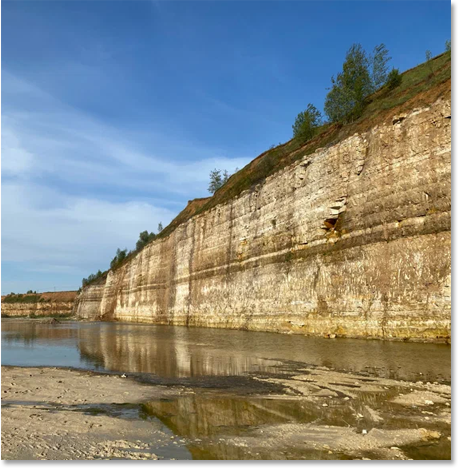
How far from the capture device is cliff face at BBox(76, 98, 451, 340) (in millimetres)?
19938

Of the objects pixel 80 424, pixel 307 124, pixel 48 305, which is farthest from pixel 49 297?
pixel 80 424

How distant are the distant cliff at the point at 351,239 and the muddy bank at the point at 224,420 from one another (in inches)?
445

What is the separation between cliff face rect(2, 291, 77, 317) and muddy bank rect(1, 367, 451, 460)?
12454cm

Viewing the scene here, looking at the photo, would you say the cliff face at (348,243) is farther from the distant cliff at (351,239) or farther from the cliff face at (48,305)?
the cliff face at (48,305)

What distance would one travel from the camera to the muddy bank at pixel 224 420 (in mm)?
5043

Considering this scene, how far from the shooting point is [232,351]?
61.1 feet

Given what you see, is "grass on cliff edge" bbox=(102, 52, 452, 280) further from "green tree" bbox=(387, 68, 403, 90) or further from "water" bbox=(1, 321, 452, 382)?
"water" bbox=(1, 321, 452, 382)

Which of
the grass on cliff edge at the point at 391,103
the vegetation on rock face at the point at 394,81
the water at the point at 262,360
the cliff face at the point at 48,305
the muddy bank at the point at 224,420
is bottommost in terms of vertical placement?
the cliff face at the point at 48,305

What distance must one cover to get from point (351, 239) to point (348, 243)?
1.09 feet

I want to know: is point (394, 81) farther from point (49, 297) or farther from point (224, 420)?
point (49, 297)

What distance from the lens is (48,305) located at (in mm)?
129500

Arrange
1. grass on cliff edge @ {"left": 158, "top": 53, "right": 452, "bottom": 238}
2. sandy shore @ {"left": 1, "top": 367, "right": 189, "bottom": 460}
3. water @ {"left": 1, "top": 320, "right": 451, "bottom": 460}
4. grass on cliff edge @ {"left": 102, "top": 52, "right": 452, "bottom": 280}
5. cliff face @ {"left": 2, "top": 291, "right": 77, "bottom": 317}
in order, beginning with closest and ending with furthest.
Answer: sandy shore @ {"left": 1, "top": 367, "right": 189, "bottom": 460} → water @ {"left": 1, "top": 320, "right": 451, "bottom": 460} → grass on cliff edge @ {"left": 102, "top": 52, "right": 452, "bottom": 280} → grass on cliff edge @ {"left": 158, "top": 53, "right": 452, "bottom": 238} → cliff face @ {"left": 2, "top": 291, "right": 77, "bottom": 317}

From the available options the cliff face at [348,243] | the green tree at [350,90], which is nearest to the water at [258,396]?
the cliff face at [348,243]

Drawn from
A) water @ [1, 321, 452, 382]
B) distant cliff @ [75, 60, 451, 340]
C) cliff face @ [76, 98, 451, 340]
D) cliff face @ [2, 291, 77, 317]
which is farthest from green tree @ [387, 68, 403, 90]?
cliff face @ [2, 291, 77, 317]
